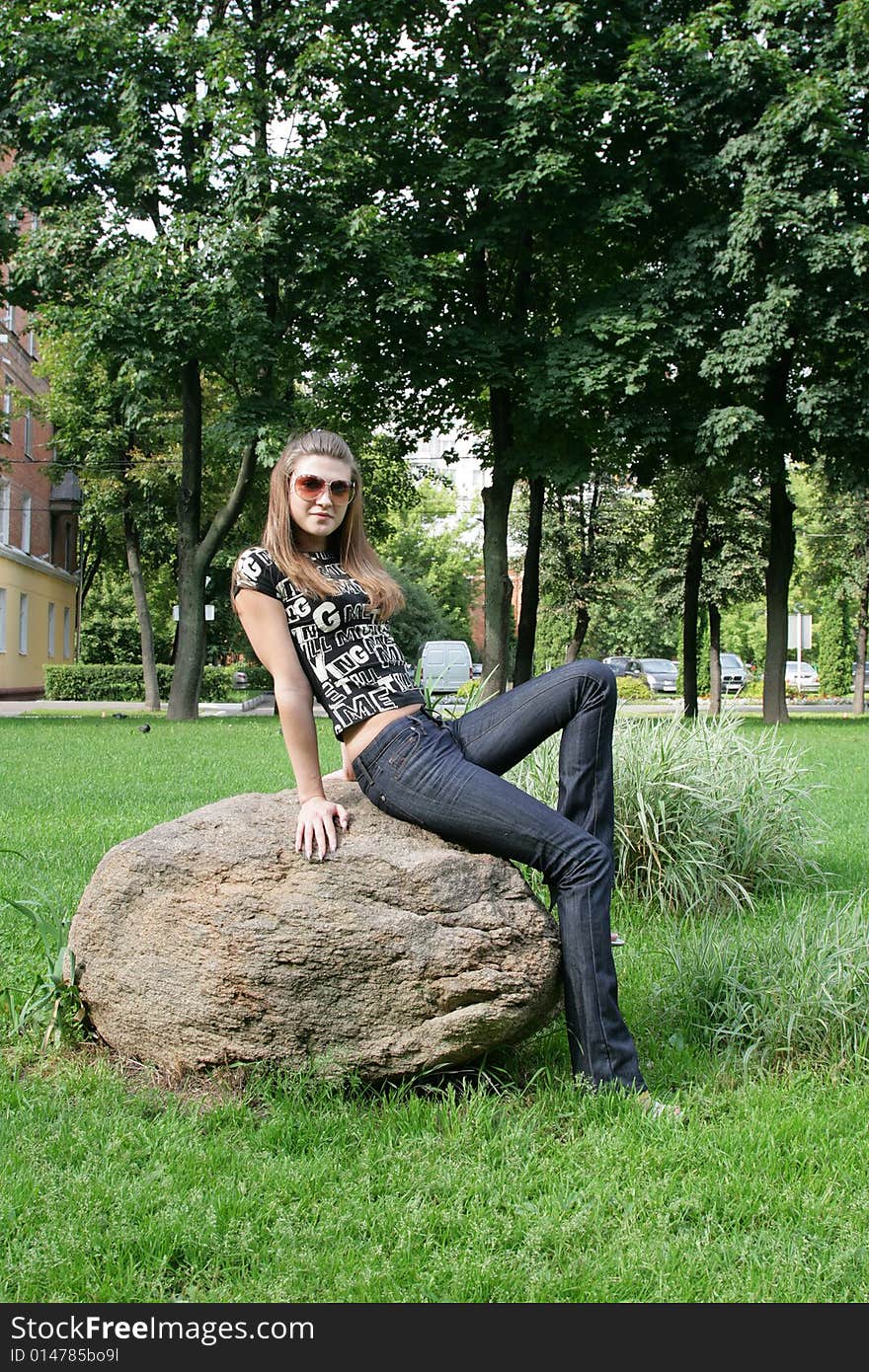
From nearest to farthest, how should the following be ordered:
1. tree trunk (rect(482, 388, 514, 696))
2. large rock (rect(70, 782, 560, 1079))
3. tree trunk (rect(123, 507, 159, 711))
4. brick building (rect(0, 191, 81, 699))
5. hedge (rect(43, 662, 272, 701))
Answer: large rock (rect(70, 782, 560, 1079)) → tree trunk (rect(482, 388, 514, 696)) → tree trunk (rect(123, 507, 159, 711)) → brick building (rect(0, 191, 81, 699)) → hedge (rect(43, 662, 272, 701))

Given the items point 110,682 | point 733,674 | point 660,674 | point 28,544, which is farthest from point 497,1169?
point 660,674

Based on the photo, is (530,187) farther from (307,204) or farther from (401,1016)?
(401,1016)

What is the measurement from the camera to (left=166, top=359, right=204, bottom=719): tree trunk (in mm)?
22391

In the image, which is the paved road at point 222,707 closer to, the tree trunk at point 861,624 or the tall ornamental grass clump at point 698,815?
the tree trunk at point 861,624

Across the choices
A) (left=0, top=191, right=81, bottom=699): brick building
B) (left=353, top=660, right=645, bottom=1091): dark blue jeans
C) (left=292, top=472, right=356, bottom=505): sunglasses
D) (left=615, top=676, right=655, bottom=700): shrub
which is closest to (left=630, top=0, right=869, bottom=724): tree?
(left=292, top=472, right=356, bottom=505): sunglasses

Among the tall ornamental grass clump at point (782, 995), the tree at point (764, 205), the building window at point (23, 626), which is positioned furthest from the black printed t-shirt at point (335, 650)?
the building window at point (23, 626)

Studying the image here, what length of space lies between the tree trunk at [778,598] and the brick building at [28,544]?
1984cm

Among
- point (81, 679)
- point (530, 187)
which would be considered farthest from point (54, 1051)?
point (81, 679)

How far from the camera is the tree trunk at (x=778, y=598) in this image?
22.2 metres

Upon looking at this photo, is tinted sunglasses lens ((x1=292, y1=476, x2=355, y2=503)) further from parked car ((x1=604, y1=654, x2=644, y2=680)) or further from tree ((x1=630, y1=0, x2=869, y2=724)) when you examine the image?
parked car ((x1=604, y1=654, x2=644, y2=680))

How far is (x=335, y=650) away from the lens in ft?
12.1

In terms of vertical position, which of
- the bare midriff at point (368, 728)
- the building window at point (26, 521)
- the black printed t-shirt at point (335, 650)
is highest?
the building window at point (26, 521)

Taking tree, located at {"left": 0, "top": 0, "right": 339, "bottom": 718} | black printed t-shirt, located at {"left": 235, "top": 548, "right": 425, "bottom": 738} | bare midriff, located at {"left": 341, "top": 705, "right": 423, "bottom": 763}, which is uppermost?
tree, located at {"left": 0, "top": 0, "right": 339, "bottom": 718}

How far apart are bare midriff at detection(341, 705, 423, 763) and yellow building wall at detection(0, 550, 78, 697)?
34320 millimetres
